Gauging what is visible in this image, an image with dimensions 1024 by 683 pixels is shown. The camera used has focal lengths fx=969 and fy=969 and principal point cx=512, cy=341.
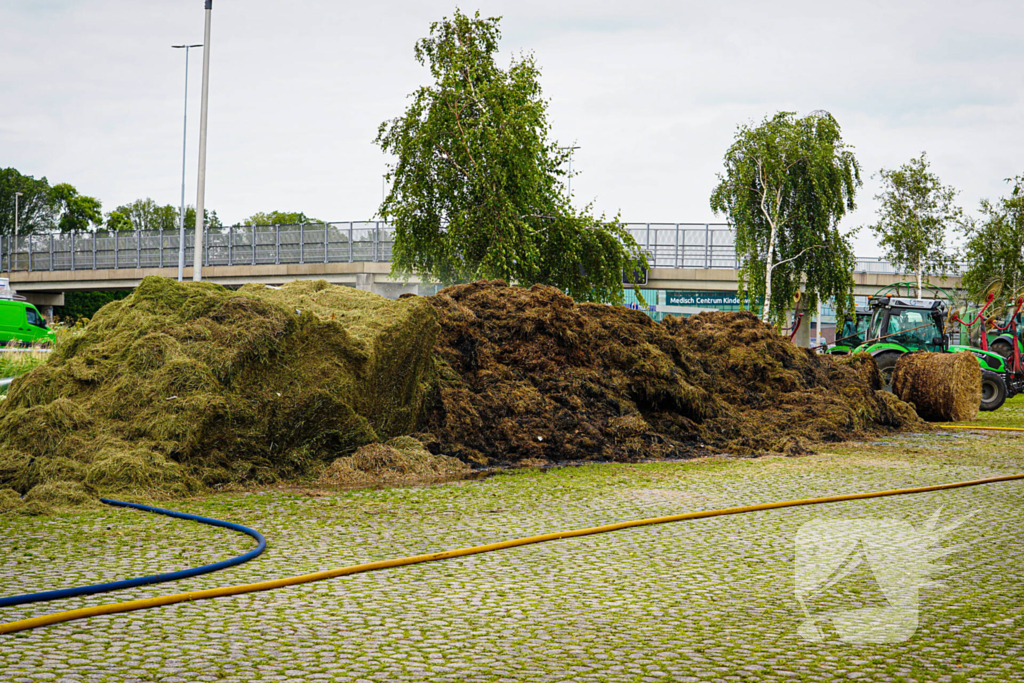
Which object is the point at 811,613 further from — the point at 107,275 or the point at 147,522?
the point at 107,275

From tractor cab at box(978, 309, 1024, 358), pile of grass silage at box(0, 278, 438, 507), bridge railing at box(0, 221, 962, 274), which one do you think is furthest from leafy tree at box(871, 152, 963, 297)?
pile of grass silage at box(0, 278, 438, 507)

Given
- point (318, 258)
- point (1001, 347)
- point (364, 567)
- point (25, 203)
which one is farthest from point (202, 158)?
point (25, 203)

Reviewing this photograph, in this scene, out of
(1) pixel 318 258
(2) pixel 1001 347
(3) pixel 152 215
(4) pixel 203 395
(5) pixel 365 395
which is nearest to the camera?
(4) pixel 203 395

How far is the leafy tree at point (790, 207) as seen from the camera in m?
34.2

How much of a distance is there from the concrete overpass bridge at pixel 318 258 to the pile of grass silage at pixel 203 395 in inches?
1147

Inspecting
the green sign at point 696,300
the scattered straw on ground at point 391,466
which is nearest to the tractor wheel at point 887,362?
the scattered straw on ground at point 391,466

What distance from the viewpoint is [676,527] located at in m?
7.32

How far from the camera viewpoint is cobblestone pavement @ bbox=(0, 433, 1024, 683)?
3998 mm

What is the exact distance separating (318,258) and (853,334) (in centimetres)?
2708

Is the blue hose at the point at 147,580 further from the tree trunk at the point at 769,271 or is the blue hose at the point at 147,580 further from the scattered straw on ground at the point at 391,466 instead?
the tree trunk at the point at 769,271

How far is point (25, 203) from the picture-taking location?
90.7 m

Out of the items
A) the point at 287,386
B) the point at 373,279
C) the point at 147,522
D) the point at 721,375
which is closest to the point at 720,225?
the point at 373,279

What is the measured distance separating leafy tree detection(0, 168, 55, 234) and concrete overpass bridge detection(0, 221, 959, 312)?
4368cm

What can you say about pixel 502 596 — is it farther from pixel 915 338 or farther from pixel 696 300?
pixel 696 300
